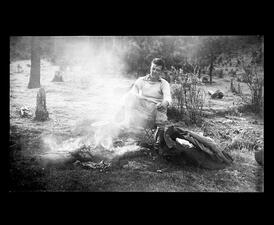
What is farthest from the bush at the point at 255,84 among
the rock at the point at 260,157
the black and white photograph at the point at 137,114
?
the rock at the point at 260,157

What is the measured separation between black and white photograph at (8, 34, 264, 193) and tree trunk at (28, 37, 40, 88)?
1 cm

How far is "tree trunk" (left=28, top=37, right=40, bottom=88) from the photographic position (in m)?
→ 4.52

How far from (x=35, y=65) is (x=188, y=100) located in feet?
6.98

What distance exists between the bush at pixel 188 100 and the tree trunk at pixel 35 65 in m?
1.84

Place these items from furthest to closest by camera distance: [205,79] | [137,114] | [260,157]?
1. [205,79]
2. [137,114]
3. [260,157]

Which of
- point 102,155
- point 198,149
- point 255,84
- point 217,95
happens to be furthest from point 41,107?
point 255,84

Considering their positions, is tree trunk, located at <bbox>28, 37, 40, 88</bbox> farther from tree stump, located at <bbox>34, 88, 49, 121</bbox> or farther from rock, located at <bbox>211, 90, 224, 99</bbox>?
rock, located at <bbox>211, 90, 224, 99</bbox>

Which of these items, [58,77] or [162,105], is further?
[58,77]

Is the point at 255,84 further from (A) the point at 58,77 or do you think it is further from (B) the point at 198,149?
(A) the point at 58,77

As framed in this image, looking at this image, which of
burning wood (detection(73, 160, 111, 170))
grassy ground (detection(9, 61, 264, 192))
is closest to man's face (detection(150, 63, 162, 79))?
grassy ground (detection(9, 61, 264, 192))

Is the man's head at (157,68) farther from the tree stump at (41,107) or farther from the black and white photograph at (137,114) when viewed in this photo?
the tree stump at (41,107)

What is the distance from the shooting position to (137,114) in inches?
178
